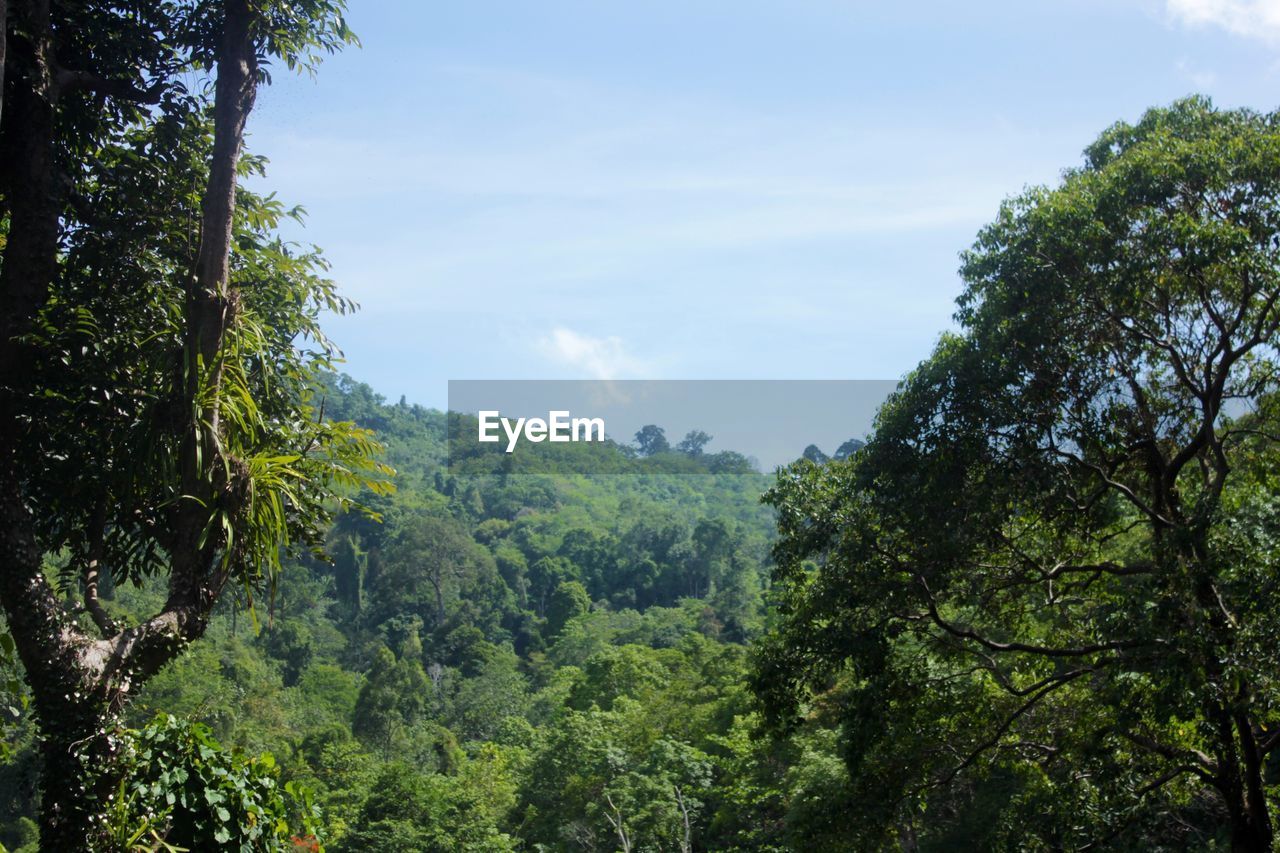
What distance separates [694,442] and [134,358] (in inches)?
3749

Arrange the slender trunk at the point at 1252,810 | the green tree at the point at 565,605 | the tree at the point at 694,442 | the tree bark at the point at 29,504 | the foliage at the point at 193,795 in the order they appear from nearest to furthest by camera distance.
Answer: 1. the tree bark at the point at 29,504
2. the foliage at the point at 193,795
3. the slender trunk at the point at 1252,810
4. the green tree at the point at 565,605
5. the tree at the point at 694,442

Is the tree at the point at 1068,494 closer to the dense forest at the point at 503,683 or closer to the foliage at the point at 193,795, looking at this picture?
the dense forest at the point at 503,683

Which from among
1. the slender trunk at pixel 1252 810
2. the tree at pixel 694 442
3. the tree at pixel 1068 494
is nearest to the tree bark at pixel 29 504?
the tree at pixel 1068 494

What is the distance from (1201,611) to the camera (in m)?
5.66

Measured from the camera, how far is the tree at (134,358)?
385cm

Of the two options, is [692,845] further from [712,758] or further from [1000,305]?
[1000,305]

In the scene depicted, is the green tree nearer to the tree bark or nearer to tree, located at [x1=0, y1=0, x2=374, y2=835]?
tree, located at [x1=0, y1=0, x2=374, y2=835]

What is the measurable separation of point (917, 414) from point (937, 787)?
8.33 feet

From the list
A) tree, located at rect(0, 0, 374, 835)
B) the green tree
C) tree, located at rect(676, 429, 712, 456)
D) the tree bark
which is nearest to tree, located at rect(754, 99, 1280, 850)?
tree, located at rect(0, 0, 374, 835)

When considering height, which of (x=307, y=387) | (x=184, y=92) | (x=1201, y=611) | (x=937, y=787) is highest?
(x=184, y=92)

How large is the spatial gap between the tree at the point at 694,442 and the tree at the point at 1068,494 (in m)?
90.6

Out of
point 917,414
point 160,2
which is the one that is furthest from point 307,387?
point 917,414

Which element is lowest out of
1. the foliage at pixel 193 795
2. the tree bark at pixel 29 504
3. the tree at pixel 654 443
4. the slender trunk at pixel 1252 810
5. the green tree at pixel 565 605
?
the green tree at pixel 565 605

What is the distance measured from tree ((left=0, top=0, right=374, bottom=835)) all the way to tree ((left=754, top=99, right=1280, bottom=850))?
3.75m
